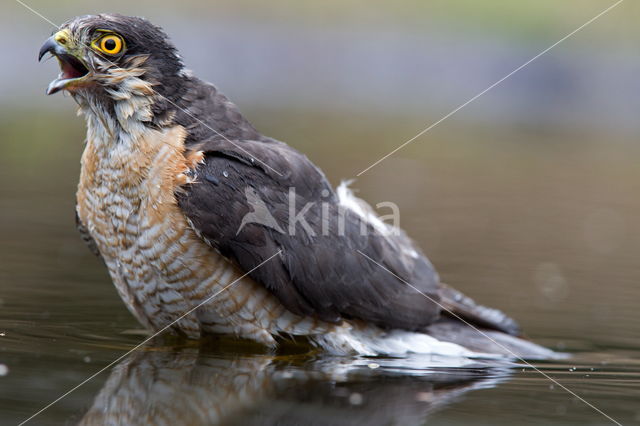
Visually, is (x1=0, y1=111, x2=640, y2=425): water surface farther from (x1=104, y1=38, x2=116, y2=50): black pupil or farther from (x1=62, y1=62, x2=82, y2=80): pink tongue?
(x1=104, y1=38, x2=116, y2=50): black pupil

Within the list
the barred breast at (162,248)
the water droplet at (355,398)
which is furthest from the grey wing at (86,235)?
the water droplet at (355,398)

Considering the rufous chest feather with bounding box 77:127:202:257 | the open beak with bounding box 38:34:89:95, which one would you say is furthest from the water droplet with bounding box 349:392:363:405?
the open beak with bounding box 38:34:89:95

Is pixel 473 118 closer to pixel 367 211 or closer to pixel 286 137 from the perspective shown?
pixel 286 137

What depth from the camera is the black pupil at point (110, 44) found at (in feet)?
21.3

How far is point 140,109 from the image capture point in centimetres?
653

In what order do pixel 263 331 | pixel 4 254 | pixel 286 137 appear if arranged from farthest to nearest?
pixel 286 137 → pixel 4 254 → pixel 263 331

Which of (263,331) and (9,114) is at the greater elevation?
(9,114)

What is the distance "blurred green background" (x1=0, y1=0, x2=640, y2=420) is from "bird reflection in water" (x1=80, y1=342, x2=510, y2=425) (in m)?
0.53

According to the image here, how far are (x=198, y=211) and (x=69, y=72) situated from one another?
1.37m

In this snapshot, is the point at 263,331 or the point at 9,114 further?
the point at 9,114

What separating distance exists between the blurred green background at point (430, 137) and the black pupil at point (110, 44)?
1921mm

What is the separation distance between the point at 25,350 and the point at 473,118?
2090cm

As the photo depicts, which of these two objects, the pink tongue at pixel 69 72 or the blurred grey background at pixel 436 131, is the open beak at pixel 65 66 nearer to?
the pink tongue at pixel 69 72

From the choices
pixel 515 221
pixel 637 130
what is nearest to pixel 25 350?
pixel 515 221
